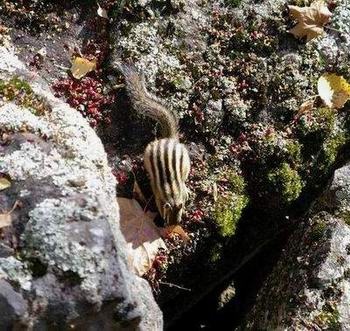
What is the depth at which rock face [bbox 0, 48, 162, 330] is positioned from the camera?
10.1 ft

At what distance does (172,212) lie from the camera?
14.5 feet

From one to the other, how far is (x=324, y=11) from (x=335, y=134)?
3.22ft

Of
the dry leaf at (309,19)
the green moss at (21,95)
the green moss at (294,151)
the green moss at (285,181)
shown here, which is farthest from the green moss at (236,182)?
the green moss at (21,95)

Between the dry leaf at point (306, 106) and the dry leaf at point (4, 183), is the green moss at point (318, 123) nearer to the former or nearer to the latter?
the dry leaf at point (306, 106)

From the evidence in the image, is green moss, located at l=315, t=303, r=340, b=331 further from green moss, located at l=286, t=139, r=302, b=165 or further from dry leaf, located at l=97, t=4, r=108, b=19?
dry leaf, located at l=97, t=4, r=108, b=19

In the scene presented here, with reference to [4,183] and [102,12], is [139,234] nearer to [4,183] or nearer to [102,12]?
[4,183]

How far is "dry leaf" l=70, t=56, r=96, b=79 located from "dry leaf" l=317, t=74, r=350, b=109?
176 centimetres

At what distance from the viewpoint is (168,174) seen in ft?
14.3

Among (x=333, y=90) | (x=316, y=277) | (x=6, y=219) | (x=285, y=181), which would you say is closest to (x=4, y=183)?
(x=6, y=219)

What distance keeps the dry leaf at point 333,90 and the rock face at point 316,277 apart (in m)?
0.59

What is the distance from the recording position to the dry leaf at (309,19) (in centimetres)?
515

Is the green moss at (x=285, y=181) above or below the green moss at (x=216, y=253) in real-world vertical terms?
above

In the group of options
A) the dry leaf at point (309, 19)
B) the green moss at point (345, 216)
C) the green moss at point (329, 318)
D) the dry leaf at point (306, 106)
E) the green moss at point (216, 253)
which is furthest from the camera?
the dry leaf at point (309, 19)

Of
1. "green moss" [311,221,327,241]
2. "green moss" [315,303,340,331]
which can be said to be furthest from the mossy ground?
"green moss" [315,303,340,331]
